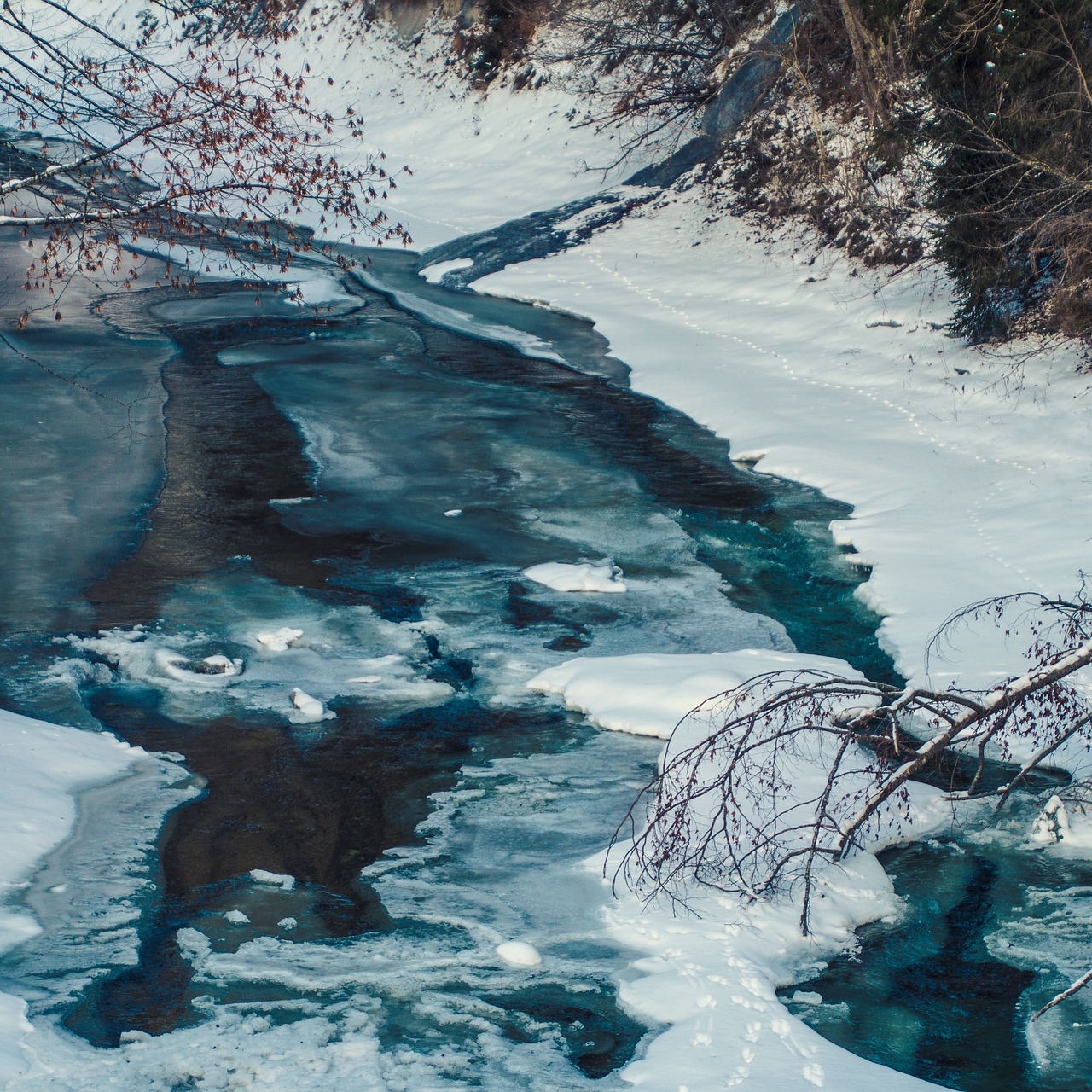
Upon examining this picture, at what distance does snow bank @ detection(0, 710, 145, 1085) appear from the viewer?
4.91 metres

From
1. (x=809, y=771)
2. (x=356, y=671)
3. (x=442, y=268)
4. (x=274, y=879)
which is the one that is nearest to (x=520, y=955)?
(x=274, y=879)

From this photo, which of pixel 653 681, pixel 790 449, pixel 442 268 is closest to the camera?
pixel 653 681

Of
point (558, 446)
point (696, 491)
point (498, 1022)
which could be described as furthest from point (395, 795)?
point (558, 446)

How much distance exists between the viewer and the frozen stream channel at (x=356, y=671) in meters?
4.68

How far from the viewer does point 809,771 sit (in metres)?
6.56

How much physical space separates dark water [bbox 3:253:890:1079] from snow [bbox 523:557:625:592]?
0.45 ft

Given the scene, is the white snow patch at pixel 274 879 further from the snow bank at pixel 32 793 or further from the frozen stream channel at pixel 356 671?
the snow bank at pixel 32 793

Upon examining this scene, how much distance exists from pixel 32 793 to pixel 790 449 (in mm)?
8328

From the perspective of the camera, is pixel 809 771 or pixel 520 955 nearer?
pixel 520 955

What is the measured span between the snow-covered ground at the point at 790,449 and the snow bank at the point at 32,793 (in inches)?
0.6

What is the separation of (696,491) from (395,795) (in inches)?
228

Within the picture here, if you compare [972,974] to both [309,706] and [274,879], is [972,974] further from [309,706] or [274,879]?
[309,706]

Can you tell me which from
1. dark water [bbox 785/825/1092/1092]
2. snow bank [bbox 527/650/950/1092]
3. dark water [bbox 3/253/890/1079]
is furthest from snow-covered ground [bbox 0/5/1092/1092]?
dark water [bbox 3/253/890/1079]

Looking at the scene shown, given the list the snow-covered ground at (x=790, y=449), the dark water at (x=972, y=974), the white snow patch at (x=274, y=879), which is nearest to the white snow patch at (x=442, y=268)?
the snow-covered ground at (x=790, y=449)
